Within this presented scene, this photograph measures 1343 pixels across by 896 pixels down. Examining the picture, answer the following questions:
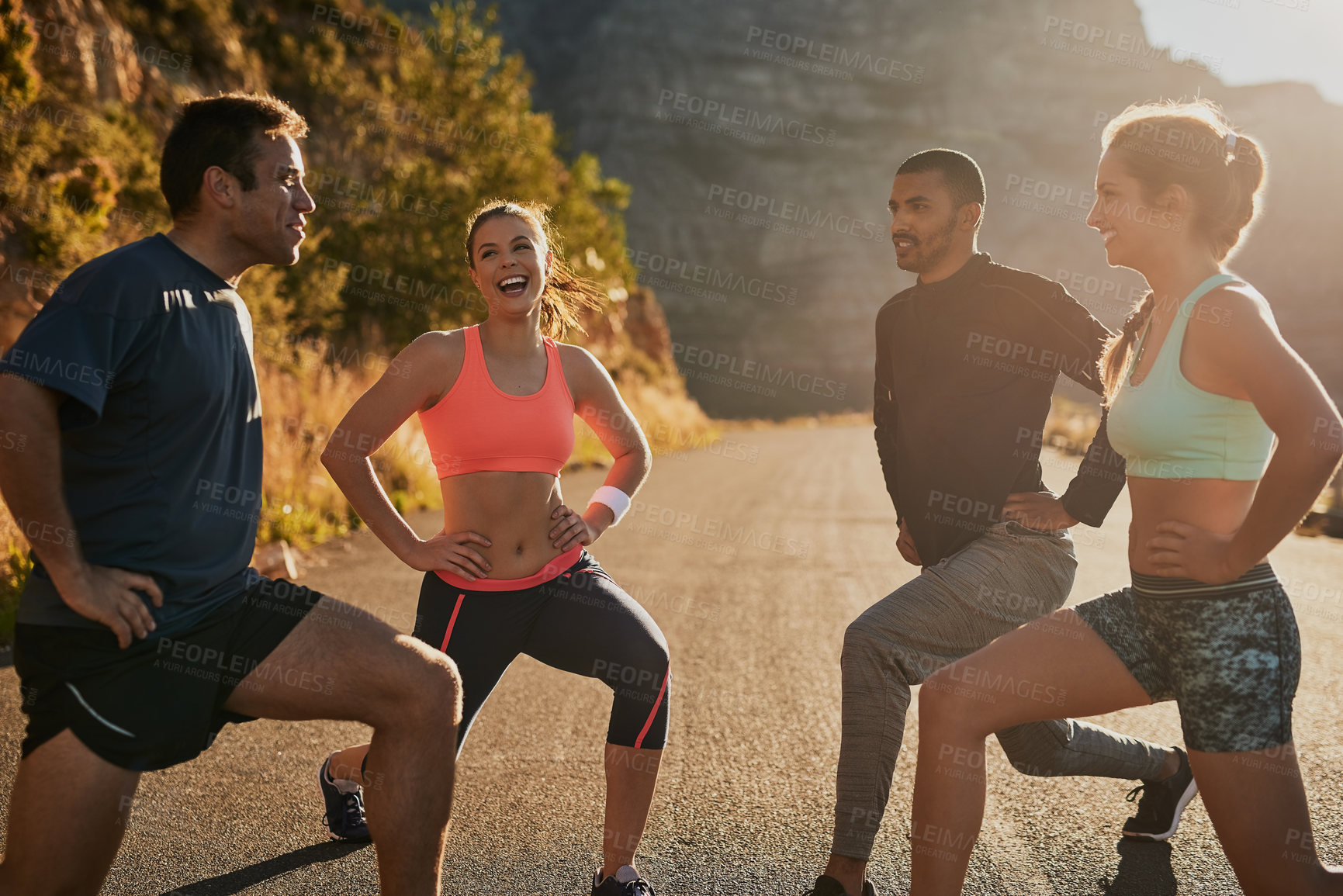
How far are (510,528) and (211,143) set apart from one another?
1.47m

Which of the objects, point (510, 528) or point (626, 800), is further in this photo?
point (510, 528)

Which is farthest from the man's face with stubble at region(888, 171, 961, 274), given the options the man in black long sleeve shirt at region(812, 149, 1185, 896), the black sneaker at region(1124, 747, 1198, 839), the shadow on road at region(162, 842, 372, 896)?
the shadow on road at region(162, 842, 372, 896)

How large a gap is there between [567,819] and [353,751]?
93 cm

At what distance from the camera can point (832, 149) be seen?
103 meters

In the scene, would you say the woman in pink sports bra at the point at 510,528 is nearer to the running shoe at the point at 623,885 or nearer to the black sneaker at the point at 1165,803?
the running shoe at the point at 623,885

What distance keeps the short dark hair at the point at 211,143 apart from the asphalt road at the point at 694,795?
2245 mm

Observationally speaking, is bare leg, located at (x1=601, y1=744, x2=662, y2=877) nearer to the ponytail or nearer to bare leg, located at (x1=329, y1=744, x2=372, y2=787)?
bare leg, located at (x1=329, y1=744, x2=372, y2=787)

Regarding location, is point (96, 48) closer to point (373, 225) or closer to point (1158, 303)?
point (373, 225)

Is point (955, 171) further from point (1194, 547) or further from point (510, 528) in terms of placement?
point (510, 528)

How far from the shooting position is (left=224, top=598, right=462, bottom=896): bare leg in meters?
2.36

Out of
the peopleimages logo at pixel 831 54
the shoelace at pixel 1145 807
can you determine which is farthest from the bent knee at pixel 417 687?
the peopleimages logo at pixel 831 54

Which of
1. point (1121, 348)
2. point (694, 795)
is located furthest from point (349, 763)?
point (1121, 348)

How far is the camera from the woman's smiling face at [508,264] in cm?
329

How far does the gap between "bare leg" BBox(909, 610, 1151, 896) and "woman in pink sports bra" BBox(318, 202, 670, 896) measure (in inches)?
35.6
